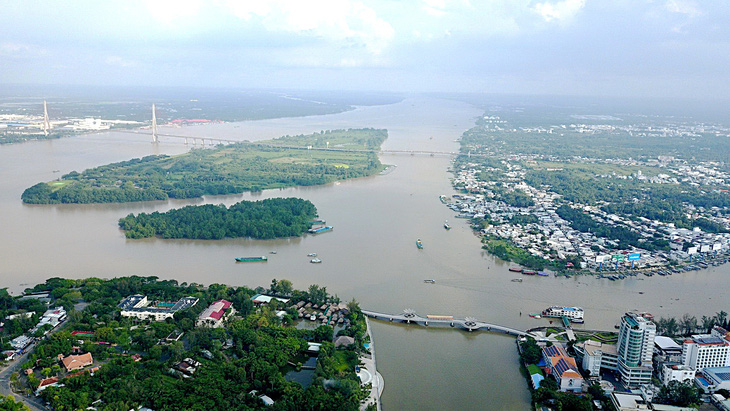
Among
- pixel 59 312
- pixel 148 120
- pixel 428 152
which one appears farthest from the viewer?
pixel 148 120

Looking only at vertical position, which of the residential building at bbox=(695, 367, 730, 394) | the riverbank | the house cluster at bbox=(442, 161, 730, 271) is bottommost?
the riverbank

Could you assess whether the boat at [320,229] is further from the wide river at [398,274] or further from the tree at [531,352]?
the tree at [531,352]

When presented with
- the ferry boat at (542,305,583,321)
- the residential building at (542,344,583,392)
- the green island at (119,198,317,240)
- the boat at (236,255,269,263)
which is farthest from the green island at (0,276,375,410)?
the ferry boat at (542,305,583,321)

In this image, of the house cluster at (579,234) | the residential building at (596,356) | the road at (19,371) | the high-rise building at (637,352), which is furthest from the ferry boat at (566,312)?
the road at (19,371)

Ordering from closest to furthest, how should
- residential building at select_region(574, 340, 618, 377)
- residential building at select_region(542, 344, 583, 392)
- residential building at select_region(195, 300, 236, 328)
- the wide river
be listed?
residential building at select_region(542, 344, 583, 392)
residential building at select_region(574, 340, 618, 377)
the wide river
residential building at select_region(195, 300, 236, 328)

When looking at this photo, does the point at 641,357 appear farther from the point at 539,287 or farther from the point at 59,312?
the point at 59,312

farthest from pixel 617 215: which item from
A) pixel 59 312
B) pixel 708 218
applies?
pixel 59 312

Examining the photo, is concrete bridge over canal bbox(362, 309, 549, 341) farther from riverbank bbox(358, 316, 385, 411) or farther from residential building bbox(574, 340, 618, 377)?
residential building bbox(574, 340, 618, 377)
